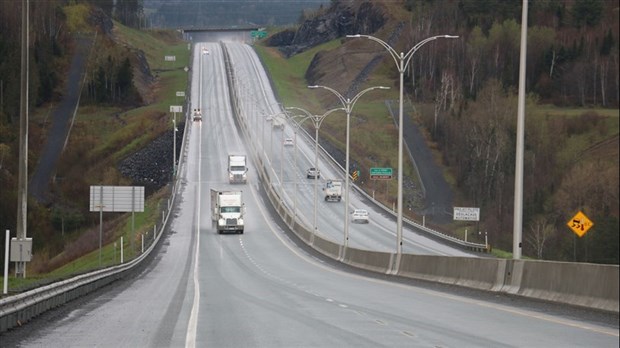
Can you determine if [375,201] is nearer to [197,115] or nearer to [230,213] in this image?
[230,213]

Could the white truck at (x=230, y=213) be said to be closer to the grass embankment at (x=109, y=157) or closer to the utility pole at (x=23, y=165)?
the grass embankment at (x=109, y=157)

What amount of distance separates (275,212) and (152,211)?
1279cm

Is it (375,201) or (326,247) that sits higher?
(375,201)

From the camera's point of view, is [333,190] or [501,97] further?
[501,97]

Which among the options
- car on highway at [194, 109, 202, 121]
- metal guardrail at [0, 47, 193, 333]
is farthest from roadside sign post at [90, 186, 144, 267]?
car on highway at [194, 109, 202, 121]

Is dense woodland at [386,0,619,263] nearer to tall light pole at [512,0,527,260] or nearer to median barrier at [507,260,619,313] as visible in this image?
tall light pole at [512,0,527,260]

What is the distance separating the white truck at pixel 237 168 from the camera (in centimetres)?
13188

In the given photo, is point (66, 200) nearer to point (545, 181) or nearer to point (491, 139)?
point (491, 139)

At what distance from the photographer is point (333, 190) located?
132 m

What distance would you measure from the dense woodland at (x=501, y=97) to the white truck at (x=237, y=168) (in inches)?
862

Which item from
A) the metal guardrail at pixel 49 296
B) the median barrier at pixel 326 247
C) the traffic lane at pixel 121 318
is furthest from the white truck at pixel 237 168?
the traffic lane at pixel 121 318

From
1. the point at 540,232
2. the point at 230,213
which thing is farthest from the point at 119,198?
the point at 540,232

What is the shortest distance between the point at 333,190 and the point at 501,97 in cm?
2209

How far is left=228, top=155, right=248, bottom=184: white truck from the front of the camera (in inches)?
5192
